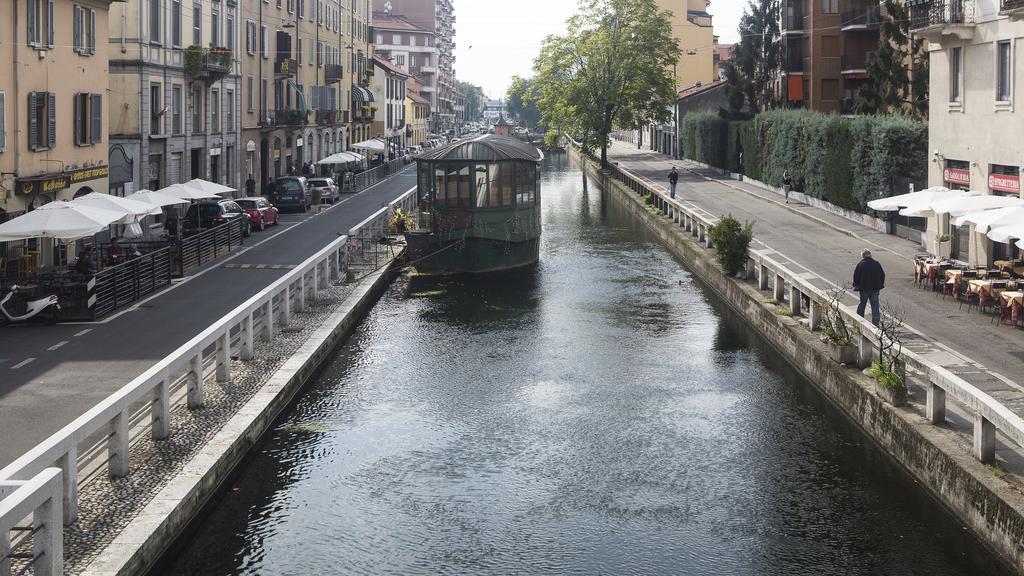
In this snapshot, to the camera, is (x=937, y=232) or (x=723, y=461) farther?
(x=937, y=232)

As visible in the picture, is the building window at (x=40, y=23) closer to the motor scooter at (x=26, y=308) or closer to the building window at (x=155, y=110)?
the motor scooter at (x=26, y=308)

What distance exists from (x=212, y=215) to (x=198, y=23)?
1209cm

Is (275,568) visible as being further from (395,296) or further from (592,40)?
(592,40)

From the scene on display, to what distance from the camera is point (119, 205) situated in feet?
89.6

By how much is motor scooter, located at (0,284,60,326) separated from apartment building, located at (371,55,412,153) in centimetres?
7542

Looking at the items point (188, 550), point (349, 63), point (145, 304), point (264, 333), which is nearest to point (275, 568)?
point (188, 550)

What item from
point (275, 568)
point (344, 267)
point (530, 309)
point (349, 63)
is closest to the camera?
point (275, 568)

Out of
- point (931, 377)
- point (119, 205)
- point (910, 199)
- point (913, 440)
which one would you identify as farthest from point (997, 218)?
point (119, 205)

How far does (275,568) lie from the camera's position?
1163 cm

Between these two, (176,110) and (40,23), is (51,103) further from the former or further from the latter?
(176,110)

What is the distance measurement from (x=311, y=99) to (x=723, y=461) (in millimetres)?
57426

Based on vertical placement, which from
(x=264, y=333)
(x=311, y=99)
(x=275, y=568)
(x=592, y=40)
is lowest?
(x=275, y=568)

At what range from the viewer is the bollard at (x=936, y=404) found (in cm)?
1395

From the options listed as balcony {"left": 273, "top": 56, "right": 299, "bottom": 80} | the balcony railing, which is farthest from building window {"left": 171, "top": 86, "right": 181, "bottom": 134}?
the balcony railing
